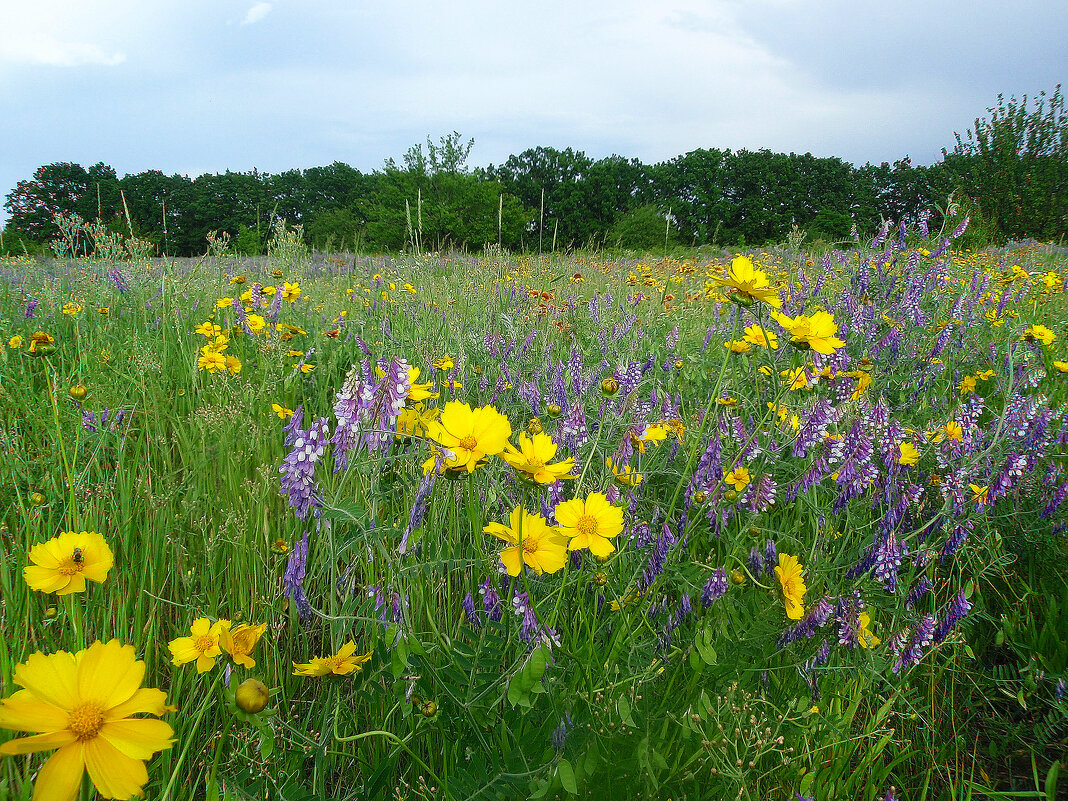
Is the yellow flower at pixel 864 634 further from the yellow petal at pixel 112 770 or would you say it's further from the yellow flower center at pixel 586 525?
the yellow petal at pixel 112 770

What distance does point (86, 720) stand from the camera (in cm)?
58

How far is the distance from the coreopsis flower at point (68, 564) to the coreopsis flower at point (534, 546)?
1.92ft

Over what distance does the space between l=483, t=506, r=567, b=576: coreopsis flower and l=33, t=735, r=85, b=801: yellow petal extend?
49cm

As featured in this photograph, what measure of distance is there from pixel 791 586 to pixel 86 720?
3.60ft

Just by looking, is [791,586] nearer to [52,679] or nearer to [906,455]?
[906,455]

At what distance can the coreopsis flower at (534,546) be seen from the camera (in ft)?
2.64

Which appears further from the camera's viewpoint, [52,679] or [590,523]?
[590,523]

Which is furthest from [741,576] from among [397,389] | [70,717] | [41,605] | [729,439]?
[41,605]

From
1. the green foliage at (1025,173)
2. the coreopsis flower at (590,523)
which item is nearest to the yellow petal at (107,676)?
the coreopsis flower at (590,523)

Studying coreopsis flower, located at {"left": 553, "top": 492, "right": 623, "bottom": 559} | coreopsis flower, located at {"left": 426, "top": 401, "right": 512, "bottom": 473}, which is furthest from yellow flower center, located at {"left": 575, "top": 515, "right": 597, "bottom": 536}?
coreopsis flower, located at {"left": 426, "top": 401, "right": 512, "bottom": 473}

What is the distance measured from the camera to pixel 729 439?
1.74 meters

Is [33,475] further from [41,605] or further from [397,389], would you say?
[397,389]

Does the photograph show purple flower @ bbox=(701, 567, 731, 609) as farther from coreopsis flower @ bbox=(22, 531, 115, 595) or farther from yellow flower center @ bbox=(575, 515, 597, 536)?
coreopsis flower @ bbox=(22, 531, 115, 595)

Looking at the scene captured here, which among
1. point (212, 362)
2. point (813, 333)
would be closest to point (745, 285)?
point (813, 333)
